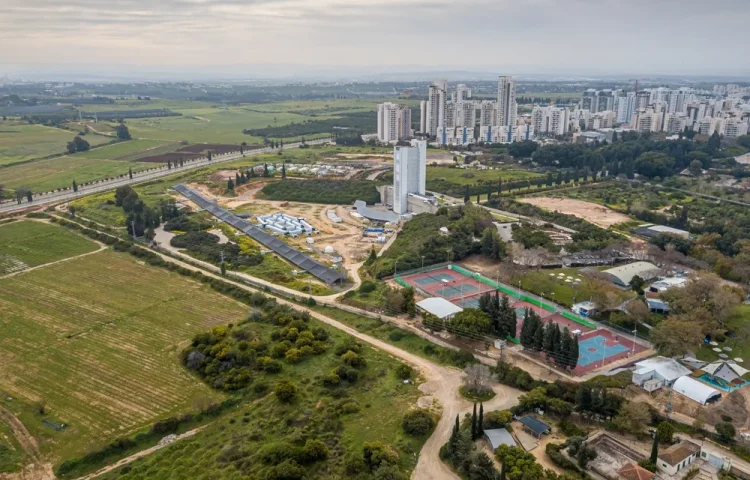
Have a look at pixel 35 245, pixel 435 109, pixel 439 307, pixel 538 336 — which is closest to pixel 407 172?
pixel 439 307

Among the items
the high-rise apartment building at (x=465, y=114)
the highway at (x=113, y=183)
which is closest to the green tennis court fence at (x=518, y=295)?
the highway at (x=113, y=183)

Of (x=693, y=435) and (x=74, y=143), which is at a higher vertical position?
(x=74, y=143)

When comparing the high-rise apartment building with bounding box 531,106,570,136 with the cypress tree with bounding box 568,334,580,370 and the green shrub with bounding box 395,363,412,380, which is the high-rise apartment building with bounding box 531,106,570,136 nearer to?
the cypress tree with bounding box 568,334,580,370

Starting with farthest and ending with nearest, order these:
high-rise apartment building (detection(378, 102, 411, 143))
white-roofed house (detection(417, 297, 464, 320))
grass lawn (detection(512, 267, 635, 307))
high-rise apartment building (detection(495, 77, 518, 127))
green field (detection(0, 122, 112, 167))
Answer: high-rise apartment building (detection(495, 77, 518, 127)) → high-rise apartment building (detection(378, 102, 411, 143)) → green field (detection(0, 122, 112, 167)) → grass lawn (detection(512, 267, 635, 307)) → white-roofed house (detection(417, 297, 464, 320))

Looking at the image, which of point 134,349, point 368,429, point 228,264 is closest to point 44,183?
point 228,264

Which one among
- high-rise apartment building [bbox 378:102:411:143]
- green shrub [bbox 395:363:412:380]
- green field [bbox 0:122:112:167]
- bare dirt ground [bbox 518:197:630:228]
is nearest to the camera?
green shrub [bbox 395:363:412:380]

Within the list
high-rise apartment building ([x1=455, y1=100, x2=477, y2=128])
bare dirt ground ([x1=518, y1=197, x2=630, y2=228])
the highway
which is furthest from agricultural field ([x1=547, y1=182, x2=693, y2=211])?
the highway

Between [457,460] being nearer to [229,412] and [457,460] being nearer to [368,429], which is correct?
[368,429]
